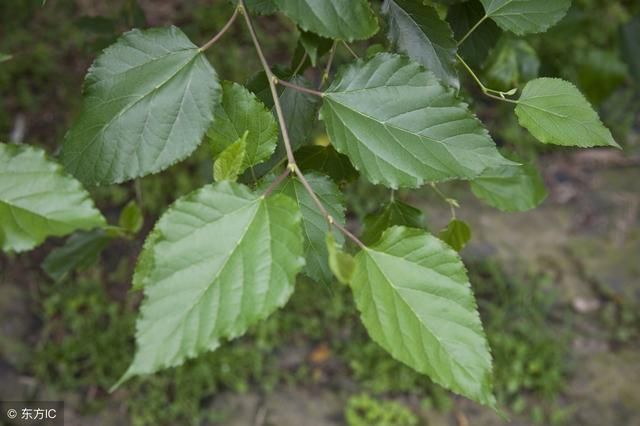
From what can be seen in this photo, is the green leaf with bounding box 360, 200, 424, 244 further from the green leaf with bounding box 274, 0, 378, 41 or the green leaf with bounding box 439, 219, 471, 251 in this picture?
the green leaf with bounding box 274, 0, 378, 41

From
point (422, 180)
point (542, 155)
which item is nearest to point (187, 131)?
point (422, 180)

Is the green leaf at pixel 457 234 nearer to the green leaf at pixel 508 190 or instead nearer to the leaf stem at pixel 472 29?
the green leaf at pixel 508 190

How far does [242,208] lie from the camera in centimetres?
70

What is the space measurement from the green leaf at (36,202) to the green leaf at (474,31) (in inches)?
25.0

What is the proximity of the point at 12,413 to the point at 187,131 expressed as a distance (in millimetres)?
2003

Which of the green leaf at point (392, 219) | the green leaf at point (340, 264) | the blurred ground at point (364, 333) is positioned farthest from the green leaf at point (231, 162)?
the blurred ground at point (364, 333)

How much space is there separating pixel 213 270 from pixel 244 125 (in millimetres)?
219

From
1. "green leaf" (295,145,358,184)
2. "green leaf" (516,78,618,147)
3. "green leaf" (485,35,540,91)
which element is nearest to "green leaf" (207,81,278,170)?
"green leaf" (295,145,358,184)

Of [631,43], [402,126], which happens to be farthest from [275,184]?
[631,43]

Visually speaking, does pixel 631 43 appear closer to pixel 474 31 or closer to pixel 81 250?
pixel 474 31

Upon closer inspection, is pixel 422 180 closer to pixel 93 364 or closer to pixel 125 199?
pixel 93 364

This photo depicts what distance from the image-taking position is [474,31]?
1.03 meters

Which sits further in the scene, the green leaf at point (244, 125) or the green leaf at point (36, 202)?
the green leaf at point (244, 125)

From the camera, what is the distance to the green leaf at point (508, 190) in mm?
1062
